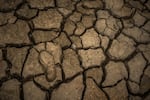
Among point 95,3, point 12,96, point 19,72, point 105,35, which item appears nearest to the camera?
Result: point 12,96

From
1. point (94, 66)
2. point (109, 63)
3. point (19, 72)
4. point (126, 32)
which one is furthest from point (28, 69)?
point (126, 32)

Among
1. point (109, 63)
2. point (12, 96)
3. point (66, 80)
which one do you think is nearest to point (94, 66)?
Result: point (109, 63)

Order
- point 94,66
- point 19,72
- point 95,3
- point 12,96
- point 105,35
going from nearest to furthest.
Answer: point 12,96 → point 19,72 → point 94,66 → point 105,35 → point 95,3

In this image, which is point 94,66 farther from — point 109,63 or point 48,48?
point 48,48

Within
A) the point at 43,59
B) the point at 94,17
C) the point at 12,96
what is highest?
the point at 94,17

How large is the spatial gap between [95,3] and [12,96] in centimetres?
162

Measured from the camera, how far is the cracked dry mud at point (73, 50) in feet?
6.67

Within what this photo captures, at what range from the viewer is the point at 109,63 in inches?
89.9

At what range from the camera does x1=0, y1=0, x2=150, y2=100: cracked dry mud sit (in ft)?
6.67

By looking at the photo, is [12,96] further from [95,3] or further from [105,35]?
[95,3]

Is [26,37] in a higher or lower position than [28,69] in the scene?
higher

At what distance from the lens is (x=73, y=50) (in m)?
2.29

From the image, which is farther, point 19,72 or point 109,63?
point 109,63

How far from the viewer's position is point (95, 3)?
277 centimetres
